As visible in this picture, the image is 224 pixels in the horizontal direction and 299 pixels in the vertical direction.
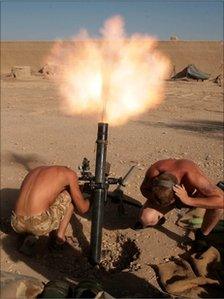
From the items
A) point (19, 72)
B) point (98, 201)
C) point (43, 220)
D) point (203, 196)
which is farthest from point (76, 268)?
point (19, 72)

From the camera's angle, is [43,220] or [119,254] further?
[119,254]

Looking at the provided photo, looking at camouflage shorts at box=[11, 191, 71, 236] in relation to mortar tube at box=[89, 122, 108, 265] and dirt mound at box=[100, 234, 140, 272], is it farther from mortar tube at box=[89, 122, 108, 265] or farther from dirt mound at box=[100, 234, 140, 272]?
dirt mound at box=[100, 234, 140, 272]

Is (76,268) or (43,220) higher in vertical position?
(43,220)

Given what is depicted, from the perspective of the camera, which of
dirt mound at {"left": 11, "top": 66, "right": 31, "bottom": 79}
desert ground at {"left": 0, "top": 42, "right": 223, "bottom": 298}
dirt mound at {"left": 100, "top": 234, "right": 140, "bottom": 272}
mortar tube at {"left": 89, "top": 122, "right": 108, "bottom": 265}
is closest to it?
mortar tube at {"left": 89, "top": 122, "right": 108, "bottom": 265}

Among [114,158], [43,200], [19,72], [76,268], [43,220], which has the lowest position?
[76,268]

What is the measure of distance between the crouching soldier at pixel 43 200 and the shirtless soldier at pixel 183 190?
2.65 feet

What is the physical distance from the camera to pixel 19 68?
24.2m

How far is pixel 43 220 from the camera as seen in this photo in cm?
455

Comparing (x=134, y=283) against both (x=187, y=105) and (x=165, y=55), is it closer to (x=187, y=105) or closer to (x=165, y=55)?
(x=187, y=105)

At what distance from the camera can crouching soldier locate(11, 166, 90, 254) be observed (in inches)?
178

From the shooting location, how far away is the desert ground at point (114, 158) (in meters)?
4.59

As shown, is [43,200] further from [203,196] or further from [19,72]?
[19,72]

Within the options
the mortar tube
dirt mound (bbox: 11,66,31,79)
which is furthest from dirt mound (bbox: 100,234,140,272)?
dirt mound (bbox: 11,66,31,79)

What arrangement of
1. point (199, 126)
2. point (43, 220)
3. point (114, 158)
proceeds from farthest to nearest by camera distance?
point (199, 126), point (114, 158), point (43, 220)
